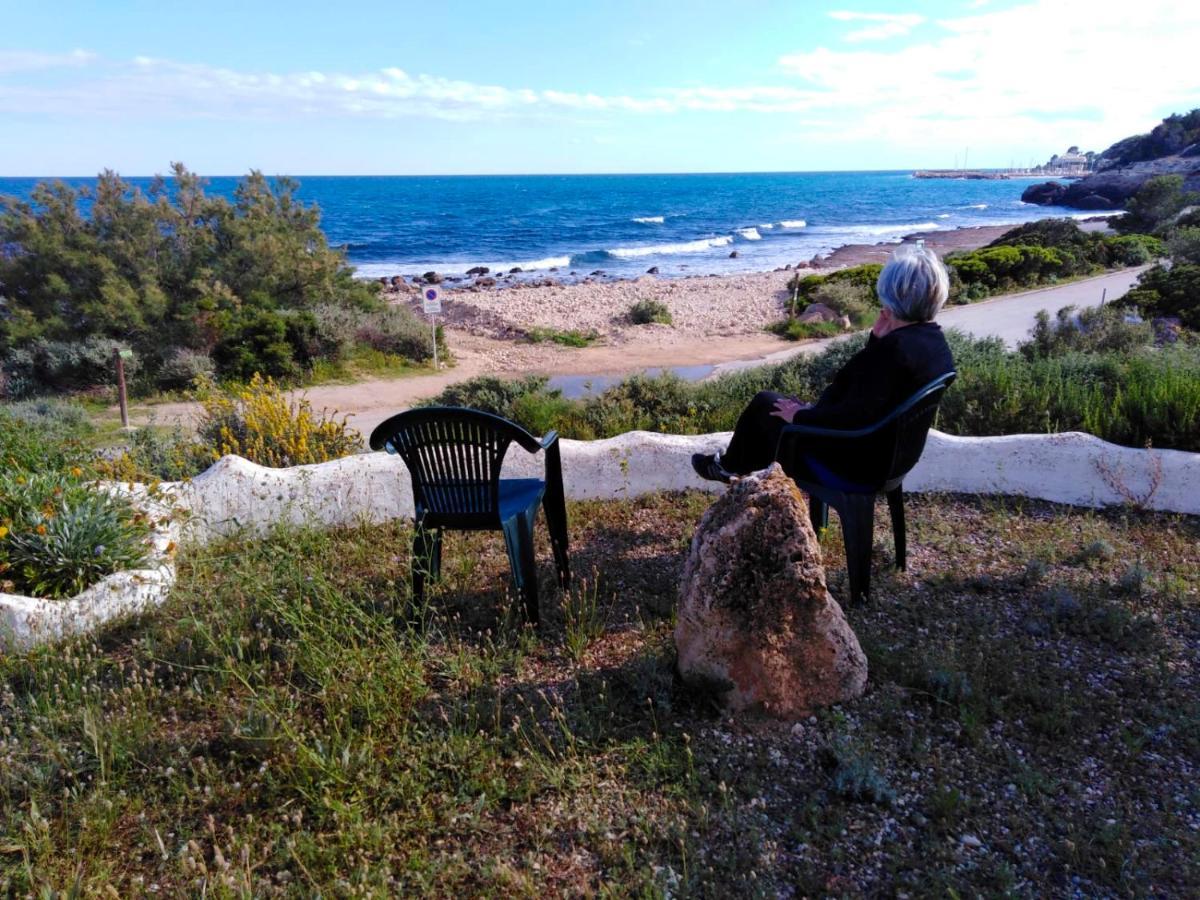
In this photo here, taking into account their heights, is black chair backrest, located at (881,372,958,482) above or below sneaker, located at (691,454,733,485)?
above

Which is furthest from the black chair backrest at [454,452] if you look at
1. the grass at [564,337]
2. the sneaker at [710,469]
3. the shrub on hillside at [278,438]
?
the grass at [564,337]

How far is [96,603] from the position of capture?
12.0ft

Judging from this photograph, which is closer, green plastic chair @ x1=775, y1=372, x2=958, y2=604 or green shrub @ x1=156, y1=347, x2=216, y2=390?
green plastic chair @ x1=775, y1=372, x2=958, y2=604

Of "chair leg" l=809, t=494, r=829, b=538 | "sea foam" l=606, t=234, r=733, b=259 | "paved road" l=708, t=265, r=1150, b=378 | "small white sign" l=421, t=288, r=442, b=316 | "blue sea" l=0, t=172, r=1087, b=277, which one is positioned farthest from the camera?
"sea foam" l=606, t=234, r=733, b=259

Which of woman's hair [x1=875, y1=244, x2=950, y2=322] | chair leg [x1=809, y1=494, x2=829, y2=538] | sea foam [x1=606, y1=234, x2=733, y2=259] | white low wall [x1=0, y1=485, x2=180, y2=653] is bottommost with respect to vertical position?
white low wall [x1=0, y1=485, x2=180, y2=653]

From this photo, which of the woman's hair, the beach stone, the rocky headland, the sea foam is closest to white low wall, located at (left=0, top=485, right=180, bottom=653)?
the woman's hair

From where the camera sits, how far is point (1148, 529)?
4.57 meters

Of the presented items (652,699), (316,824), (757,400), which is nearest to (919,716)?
(652,699)

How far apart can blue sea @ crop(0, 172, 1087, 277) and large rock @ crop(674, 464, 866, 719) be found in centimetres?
2333

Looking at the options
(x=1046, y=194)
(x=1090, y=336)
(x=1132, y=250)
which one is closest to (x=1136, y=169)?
(x=1046, y=194)

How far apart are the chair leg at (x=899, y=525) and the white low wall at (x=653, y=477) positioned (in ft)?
3.77

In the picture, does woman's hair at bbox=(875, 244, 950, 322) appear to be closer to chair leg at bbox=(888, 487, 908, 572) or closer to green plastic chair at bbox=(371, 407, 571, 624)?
chair leg at bbox=(888, 487, 908, 572)

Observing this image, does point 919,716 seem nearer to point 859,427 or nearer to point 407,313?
point 859,427

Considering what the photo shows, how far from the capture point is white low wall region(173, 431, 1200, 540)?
15.2 feet
